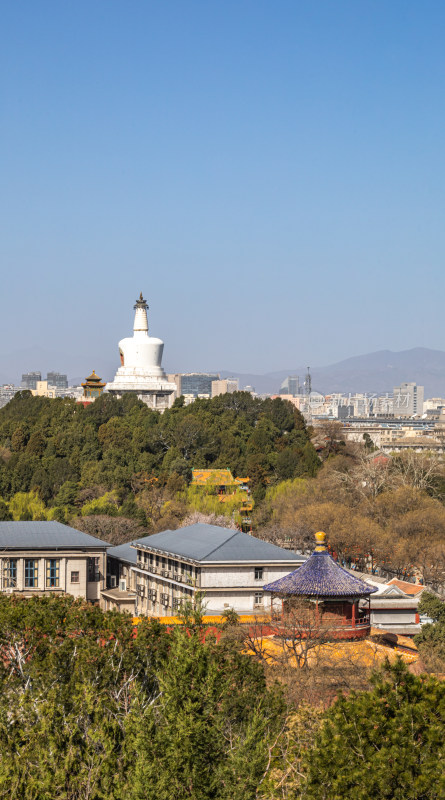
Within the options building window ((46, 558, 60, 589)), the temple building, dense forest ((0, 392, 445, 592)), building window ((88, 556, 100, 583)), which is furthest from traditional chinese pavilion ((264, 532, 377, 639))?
the temple building

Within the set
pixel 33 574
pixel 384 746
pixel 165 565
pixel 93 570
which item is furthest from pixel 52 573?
pixel 384 746

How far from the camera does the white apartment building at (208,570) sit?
153 ft

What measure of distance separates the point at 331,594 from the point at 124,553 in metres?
24.4

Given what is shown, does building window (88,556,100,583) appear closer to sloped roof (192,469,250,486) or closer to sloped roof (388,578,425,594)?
sloped roof (388,578,425,594)

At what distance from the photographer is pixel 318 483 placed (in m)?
75.1

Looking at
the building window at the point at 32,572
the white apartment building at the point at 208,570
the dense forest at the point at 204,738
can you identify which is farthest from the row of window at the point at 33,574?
the dense forest at the point at 204,738

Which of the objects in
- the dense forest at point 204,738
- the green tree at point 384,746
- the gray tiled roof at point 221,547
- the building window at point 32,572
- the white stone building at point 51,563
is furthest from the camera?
the building window at point 32,572

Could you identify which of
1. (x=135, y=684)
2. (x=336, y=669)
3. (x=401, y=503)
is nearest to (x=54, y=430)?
(x=401, y=503)

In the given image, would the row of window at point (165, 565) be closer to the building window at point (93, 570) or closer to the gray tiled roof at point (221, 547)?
the gray tiled roof at point (221, 547)

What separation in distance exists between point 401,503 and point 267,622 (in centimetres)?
3361

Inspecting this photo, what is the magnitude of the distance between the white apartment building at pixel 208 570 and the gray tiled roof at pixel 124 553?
4.41ft

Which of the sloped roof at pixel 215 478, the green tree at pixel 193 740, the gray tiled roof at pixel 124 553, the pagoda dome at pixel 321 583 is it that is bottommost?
the gray tiled roof at pixel 124 553

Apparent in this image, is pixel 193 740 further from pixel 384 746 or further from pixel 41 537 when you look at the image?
pixel 41 537

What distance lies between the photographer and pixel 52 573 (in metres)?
52.9
